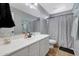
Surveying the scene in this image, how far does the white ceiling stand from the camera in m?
1.06

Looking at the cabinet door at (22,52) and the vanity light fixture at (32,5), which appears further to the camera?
the vanity light fixture at (32,5)

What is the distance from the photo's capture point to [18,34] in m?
1.13

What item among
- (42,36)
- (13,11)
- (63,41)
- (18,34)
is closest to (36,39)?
(42,36)

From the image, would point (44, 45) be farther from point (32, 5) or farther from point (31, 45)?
point (32, 5)

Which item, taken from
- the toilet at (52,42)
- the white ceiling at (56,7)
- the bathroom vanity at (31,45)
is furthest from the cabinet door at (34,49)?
the white ceiling at (56,7)

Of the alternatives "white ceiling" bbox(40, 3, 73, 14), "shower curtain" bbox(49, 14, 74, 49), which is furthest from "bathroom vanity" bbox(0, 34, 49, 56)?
"white ceiling" bbox(40, 3, 73, 14)

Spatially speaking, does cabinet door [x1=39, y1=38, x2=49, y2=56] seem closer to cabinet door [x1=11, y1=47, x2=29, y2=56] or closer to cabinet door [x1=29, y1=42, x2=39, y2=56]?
cabinet door [x1=29, y1=42, x2=39, y2=56]

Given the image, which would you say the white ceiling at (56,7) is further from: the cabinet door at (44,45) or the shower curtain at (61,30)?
the cabinet door at (44,45)

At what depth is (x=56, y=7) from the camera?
1087 mm

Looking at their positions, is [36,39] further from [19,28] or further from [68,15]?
[68,15]

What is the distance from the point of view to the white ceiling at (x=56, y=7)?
1.06m

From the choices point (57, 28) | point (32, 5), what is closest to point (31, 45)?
point (57, 28)

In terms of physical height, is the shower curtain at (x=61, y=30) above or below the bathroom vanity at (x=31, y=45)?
above

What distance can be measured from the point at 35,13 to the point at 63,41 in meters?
0.56
